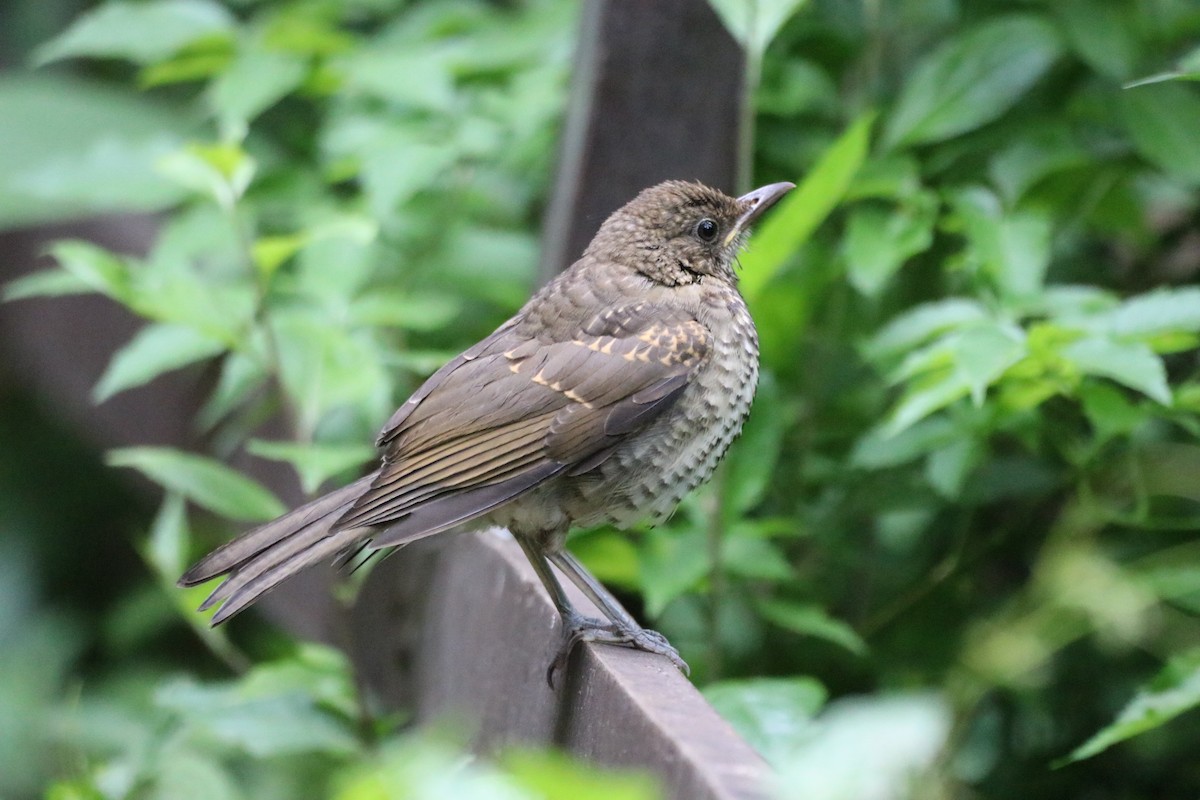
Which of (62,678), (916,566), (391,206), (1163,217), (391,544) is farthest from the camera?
(62,678)

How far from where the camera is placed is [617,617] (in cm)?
236

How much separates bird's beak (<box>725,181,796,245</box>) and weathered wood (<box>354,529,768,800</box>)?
30.3 inches

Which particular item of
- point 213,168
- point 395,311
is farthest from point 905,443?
point 213,168

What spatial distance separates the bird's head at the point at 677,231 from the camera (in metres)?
2.74

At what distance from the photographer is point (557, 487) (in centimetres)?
246

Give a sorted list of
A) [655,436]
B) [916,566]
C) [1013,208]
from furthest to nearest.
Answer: [916,566] < [1013,208] < [655,436]

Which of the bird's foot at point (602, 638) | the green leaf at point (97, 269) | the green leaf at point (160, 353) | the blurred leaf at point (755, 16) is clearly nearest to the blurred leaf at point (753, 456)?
the bird's foot at point (602, 638)

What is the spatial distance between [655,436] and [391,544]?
52cm

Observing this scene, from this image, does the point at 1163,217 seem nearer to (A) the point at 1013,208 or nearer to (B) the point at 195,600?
(A) the point at 1013,208

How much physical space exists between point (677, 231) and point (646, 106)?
1.77ft

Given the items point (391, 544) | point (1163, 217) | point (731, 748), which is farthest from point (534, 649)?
point (1163, 217)

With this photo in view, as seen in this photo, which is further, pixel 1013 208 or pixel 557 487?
pixel 1013 208

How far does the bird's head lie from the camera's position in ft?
9.00

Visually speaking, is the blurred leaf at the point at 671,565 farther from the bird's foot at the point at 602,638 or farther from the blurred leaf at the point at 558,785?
the blurred leaf at the point at 558,785
